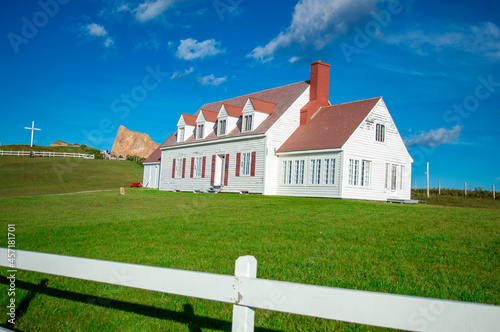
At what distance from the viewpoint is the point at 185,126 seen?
35.2 metres

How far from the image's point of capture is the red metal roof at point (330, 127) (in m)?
22.9

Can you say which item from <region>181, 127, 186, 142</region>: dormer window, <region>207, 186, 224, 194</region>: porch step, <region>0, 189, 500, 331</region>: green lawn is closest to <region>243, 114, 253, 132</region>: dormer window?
<region>207, 186, 224, 194</region>: porch step

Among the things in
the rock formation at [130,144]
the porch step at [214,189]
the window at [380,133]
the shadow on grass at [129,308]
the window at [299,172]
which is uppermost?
the rock formation at [130,144]

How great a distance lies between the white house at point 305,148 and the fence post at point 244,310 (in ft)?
64.3

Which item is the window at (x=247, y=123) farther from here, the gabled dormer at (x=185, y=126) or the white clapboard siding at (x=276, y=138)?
the gabled dormer at (x=185, y=126)

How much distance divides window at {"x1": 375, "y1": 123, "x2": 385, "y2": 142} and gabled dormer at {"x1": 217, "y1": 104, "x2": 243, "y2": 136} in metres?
10.8

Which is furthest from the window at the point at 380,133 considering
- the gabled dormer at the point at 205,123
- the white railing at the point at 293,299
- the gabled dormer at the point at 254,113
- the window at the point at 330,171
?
the white railing at the point at 293,299

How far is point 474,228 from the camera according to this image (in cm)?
1082

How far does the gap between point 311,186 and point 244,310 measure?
21.1 m

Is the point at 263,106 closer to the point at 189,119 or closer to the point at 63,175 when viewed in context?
the point at 189,119

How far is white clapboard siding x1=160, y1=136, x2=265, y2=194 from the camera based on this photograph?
2608 centimetres

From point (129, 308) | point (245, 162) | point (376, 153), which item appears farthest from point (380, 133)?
point (129, 308)

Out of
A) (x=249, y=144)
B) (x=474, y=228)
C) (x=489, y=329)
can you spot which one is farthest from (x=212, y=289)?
(x=249, y=144)


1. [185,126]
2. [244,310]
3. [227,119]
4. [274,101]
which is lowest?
[244,310]
